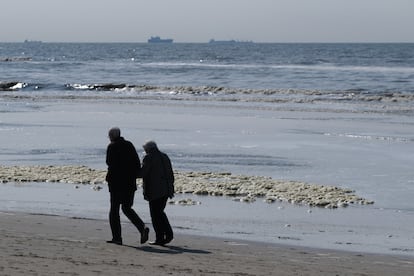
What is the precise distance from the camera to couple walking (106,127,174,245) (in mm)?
→ 11422

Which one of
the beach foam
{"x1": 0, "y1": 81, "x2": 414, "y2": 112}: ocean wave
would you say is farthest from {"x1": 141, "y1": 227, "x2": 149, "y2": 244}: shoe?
{"x1": 0, "y1": 81, "x2": 414, "y2": 112}: ocean wave

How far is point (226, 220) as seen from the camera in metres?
13.6

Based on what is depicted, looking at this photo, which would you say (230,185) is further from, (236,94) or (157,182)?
(236,94)

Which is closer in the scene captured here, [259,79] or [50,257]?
[50,257]

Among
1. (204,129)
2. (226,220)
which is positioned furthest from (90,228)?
(204,129)

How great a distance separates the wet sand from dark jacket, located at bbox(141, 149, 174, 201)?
2.16ft

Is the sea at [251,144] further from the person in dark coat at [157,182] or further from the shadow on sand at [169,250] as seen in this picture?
the shadow on sand at [169,250]

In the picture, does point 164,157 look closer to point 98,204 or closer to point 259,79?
point 98,204

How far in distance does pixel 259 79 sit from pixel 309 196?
53.0m

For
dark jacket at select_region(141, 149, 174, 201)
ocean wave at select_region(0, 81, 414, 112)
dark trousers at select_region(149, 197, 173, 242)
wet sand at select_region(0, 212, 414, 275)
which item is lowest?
wet sand at select_region(0, 212, 414, 275)

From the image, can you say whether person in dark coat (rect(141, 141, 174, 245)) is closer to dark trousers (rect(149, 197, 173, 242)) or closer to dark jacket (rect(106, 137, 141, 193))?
dark trousers (rect(149, 197, 173, 242))

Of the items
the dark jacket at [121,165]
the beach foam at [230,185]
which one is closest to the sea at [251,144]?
the beach foam at [230,185]

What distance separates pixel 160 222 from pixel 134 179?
2.05ft

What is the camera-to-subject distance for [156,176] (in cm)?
1152
